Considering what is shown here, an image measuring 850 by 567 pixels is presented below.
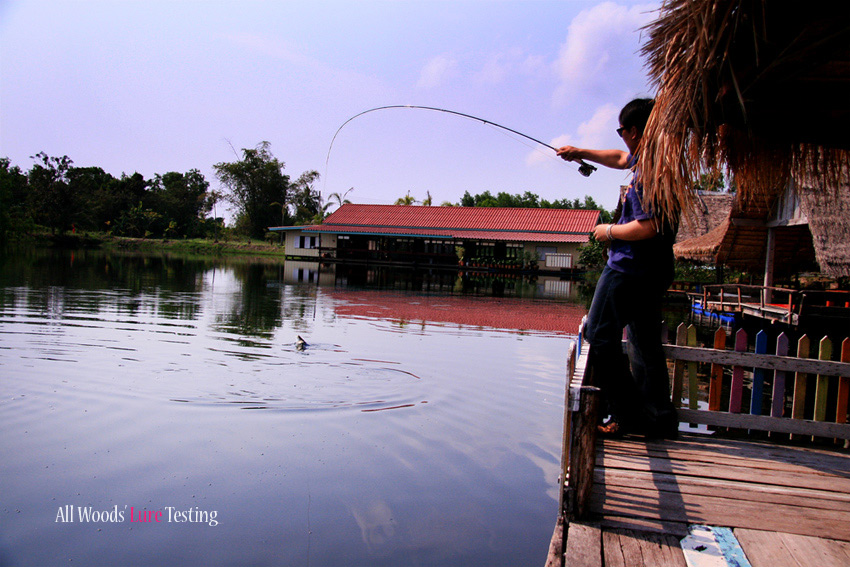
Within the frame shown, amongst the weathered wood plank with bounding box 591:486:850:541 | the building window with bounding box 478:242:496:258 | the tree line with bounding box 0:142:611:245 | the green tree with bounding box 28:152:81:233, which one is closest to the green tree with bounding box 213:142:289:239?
the tree line with bounding box 0:142:611:245

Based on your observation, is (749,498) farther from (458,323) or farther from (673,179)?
(458,323)

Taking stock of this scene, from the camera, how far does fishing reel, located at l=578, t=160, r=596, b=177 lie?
3.88 metres

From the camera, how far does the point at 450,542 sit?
3.04 meters

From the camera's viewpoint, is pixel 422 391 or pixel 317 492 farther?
pixel 422 391

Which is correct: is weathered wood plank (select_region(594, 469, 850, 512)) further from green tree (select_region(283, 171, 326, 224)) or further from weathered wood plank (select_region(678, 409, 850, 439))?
green tree (select_region(283, 171, 326, 224))

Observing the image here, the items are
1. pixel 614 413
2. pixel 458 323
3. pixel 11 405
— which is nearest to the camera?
pixel 614 413

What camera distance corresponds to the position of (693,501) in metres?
2.56

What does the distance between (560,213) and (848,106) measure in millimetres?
36850

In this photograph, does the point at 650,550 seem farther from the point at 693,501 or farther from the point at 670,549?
the point at 693,501

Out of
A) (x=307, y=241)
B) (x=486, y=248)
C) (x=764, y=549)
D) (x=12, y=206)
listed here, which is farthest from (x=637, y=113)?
(x=12, y=206)

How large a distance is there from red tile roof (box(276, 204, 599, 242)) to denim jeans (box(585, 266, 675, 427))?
31.6m

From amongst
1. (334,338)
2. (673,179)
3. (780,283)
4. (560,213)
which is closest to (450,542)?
(673,179)

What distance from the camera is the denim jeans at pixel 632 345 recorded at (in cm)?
307

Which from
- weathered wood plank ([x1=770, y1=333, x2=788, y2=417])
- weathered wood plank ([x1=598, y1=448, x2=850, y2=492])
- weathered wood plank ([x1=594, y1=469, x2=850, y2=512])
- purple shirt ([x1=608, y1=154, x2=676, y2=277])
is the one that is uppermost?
purple shirt ([x1=608, y1=154, x2=676, y2=277])
